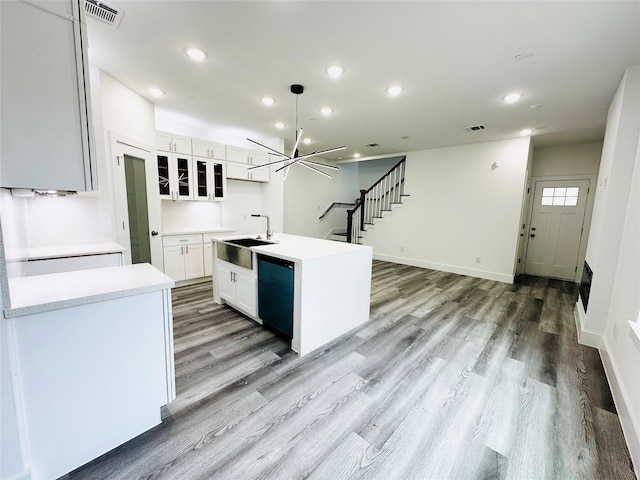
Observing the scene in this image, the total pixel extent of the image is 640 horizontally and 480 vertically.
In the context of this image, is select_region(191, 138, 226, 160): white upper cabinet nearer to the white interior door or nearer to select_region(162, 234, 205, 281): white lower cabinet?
the white interior door

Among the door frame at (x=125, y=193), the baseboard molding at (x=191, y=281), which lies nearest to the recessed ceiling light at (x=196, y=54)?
the door frame at (x=125, y=193)

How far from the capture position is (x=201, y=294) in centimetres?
390

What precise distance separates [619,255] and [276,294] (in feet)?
10.9

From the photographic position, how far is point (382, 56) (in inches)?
89.6

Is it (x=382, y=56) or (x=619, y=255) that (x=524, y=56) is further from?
(x=619, y=255)

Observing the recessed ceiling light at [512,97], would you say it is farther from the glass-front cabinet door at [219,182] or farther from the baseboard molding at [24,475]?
the baseboard molding at [24,475]

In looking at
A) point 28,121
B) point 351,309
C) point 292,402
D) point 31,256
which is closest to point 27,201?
point 31,256

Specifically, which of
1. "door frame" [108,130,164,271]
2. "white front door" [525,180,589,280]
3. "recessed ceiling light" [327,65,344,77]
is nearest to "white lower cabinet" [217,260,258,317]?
"door frame" [108,130,164,271]

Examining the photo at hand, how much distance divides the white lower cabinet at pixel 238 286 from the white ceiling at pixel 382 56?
2.11m

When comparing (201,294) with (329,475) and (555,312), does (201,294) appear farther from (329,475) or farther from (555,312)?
(555,312)

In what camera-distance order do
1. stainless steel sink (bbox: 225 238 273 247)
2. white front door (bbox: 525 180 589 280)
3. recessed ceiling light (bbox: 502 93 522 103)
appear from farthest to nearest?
1. white front door (bbox: 525 180 589 280)
2. stainless steel sink (bbox: 225 238 273 247)
3. recessed ceiling light (bbox: 502 93 522 103)

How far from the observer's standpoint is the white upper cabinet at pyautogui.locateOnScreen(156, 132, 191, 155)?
3943 millimetres

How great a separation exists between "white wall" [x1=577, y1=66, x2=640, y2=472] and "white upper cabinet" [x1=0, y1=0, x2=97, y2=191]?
3.52 m

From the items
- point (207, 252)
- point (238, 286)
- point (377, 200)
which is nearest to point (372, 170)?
point (377, 200)
